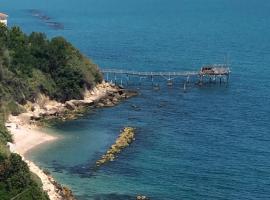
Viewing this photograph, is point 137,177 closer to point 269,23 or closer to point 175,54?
point 175,54

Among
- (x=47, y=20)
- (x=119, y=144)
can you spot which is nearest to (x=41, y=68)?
(x=119, y=144)

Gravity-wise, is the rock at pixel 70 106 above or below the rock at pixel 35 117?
above

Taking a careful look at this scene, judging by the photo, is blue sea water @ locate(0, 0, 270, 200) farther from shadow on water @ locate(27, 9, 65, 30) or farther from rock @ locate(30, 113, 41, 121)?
shadow on water @ locate(27, 9, 65, 30)

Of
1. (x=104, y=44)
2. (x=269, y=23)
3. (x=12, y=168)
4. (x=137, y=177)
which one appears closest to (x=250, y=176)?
(x=137, y=177)

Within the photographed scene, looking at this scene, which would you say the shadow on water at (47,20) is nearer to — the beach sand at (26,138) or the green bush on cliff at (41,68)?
the green bush on cliff at (41,68)

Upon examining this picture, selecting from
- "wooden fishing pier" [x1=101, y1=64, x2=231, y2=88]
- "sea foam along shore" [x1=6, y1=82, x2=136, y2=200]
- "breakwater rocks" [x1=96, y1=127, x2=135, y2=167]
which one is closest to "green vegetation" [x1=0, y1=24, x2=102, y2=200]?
"sea foam along shore" [x1=6, y1=82, x2=136, y2=200]

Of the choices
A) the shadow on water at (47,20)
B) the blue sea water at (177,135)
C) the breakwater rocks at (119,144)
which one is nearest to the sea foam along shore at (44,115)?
the blue sea water at (177,135)
